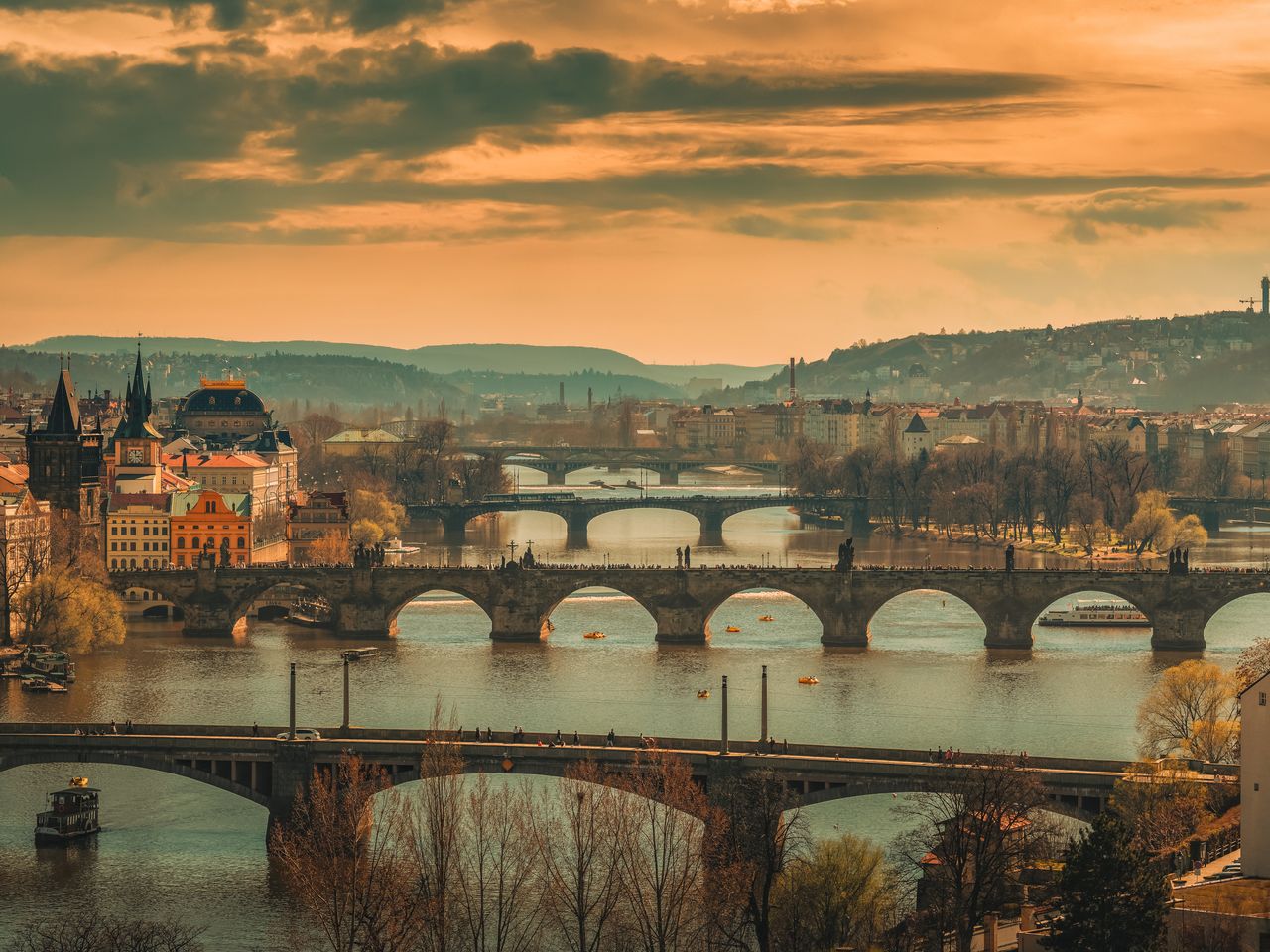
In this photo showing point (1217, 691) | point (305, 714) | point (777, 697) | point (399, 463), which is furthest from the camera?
point (399, 463)

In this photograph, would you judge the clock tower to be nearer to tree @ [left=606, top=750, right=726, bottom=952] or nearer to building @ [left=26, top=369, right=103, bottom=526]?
building @ [left=26, top=369, right=103, bottom=526]

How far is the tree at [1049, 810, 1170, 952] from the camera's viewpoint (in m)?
30.4

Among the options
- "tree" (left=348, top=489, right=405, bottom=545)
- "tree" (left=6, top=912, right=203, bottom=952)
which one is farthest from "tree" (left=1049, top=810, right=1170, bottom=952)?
"tree" (left=348, top=489, right=405, bottom=545)

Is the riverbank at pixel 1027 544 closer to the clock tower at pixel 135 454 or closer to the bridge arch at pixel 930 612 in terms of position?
the bridge arch at pixel 930 612

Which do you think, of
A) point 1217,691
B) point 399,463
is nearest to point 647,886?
point 1217,691

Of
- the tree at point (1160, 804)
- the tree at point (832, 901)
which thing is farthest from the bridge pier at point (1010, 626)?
the tree at point (832, 901)

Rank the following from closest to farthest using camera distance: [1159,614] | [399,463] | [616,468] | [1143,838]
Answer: [1143,838]
[1159,614]
[399,463]
[616,468]

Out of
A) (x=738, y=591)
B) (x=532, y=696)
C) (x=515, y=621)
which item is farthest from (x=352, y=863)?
(x=738, y=591)

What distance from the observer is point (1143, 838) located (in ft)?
122

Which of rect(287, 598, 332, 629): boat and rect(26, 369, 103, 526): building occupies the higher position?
rect(26, 369, 103, 526): building

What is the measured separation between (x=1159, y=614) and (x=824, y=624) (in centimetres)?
990

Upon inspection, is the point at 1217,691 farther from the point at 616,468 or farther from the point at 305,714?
the point at 616,468

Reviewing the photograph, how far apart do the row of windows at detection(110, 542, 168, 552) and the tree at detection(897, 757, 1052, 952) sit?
49767mm

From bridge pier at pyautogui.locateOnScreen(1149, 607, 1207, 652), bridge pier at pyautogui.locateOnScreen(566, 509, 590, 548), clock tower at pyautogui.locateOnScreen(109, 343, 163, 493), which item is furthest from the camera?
bridge pier at pyautogui.locateOnScreen(566, 509, 590, 548)
